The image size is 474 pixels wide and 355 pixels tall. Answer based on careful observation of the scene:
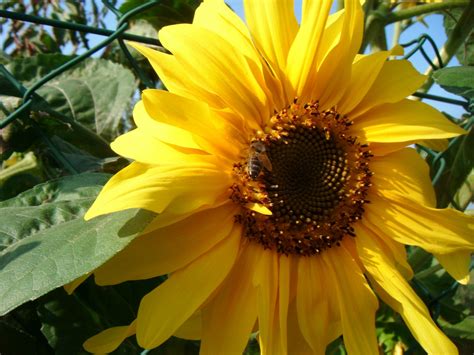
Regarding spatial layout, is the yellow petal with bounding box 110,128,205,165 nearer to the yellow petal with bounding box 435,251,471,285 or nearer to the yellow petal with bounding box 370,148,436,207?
the yellow petal with bounding box 370,148,436,207

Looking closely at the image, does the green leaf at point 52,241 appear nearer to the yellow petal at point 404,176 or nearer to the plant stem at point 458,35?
the yellow petal at point 404,176

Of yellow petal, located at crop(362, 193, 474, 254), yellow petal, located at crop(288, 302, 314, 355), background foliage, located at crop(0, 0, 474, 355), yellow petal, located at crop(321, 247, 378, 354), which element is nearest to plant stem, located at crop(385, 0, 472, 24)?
background foliage, located at crop(0, 0, 474, 355)

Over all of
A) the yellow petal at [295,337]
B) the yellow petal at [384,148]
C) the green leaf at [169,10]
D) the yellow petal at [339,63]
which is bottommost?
the yellow petal at [295,337]

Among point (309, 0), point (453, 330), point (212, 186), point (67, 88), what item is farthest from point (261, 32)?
point (453, 330)

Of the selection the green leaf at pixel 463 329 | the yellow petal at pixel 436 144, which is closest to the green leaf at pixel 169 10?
the yellow petal at pixel 436 144

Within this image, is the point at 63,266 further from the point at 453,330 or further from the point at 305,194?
the point at 453,330
